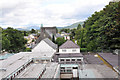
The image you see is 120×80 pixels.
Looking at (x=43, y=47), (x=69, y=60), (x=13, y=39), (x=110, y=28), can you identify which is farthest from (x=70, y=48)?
(x=13, y=39)

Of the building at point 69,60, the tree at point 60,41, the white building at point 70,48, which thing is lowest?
the building at point 69,60

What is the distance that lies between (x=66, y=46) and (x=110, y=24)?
655 centimetres

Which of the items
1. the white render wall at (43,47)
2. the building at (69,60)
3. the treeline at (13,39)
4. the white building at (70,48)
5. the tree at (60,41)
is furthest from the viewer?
the tree at (60,41)

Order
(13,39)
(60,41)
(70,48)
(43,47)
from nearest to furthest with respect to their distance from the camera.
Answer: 1. (70,48)
2. (43,47)
3. (13,39)
4. (60,41)

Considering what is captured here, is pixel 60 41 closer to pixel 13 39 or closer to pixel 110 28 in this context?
pixel 13 39

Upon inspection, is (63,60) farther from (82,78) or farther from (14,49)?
(14,49)

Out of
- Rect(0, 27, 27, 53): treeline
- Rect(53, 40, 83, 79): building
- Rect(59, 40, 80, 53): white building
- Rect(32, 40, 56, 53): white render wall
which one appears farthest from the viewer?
Rect(0, 27, 27, 53): treeline

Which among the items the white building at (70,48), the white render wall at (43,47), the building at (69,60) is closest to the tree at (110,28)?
the white building at (70,48)

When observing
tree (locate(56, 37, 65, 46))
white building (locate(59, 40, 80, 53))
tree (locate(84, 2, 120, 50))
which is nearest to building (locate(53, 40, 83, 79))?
white building (locate(59, 40, 80, 53))

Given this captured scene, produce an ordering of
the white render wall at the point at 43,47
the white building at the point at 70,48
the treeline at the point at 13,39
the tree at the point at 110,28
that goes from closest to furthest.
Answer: the tree at the point at 110,28
the white building at the point at 70,48
the white render wall at the point at 43,47
the treeline at the point at 13,39

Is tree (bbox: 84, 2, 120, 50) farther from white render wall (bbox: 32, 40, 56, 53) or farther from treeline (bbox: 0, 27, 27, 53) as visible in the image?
treeline (bbox: 0, 27, 27, 53)

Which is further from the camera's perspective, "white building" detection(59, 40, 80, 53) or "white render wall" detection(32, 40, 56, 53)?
"white render wall" detection(32, 40, 56, 53)

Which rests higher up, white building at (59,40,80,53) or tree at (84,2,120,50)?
tree at (84,2,120,50)

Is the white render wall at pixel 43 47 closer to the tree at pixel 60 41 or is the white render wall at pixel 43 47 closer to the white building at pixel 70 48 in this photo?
the white building at pixel 70 48
